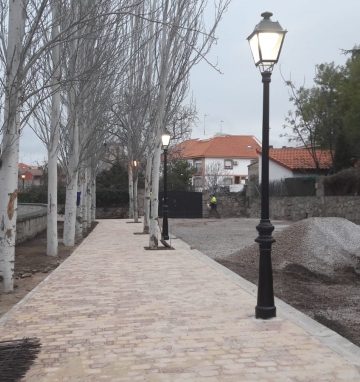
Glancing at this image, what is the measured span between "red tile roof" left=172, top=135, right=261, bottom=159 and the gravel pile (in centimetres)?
5528

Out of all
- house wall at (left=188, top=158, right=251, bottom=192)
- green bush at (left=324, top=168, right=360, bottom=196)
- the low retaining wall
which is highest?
house wall at (left=188, top=158, right=251, bottom=192)

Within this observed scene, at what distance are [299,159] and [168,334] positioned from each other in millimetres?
32587

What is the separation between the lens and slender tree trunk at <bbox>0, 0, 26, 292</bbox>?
7.66 metres

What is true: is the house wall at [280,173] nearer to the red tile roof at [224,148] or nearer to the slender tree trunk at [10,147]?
the slender tree trunk at [10,147]

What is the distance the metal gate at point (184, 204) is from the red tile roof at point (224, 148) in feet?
107

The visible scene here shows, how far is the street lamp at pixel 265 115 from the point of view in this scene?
6.05 m

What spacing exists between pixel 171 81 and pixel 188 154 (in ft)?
186

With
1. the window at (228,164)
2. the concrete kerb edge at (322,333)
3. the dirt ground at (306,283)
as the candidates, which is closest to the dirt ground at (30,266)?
the concrete kerb edge at (322,333)

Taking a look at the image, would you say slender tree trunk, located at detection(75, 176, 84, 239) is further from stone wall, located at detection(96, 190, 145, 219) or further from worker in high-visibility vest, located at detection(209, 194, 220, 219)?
stone wall, located at detection(96, 190, 145, 219)

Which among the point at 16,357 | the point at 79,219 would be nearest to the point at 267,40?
the point at 16,357

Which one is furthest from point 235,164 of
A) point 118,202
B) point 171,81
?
point 171,81

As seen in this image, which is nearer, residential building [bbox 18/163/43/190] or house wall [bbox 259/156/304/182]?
house wall [bbox 259/156/304/182]

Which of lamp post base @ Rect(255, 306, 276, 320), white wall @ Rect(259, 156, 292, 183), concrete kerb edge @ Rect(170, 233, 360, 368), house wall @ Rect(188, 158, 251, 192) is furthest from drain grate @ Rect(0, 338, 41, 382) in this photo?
house wall @ Rect(188, 158, 251, 192)

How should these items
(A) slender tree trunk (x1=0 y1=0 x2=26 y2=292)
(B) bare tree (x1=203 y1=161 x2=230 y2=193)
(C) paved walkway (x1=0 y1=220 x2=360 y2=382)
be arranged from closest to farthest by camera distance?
(C) paved walkway (x1=0 y1=220 x2=360 y2=382) < (A) slender tree trunk (x1=0 y1=0 x2=26 y2=292) < (B) bare tree (x1=203 y1=161 x2=230 y2=193)
